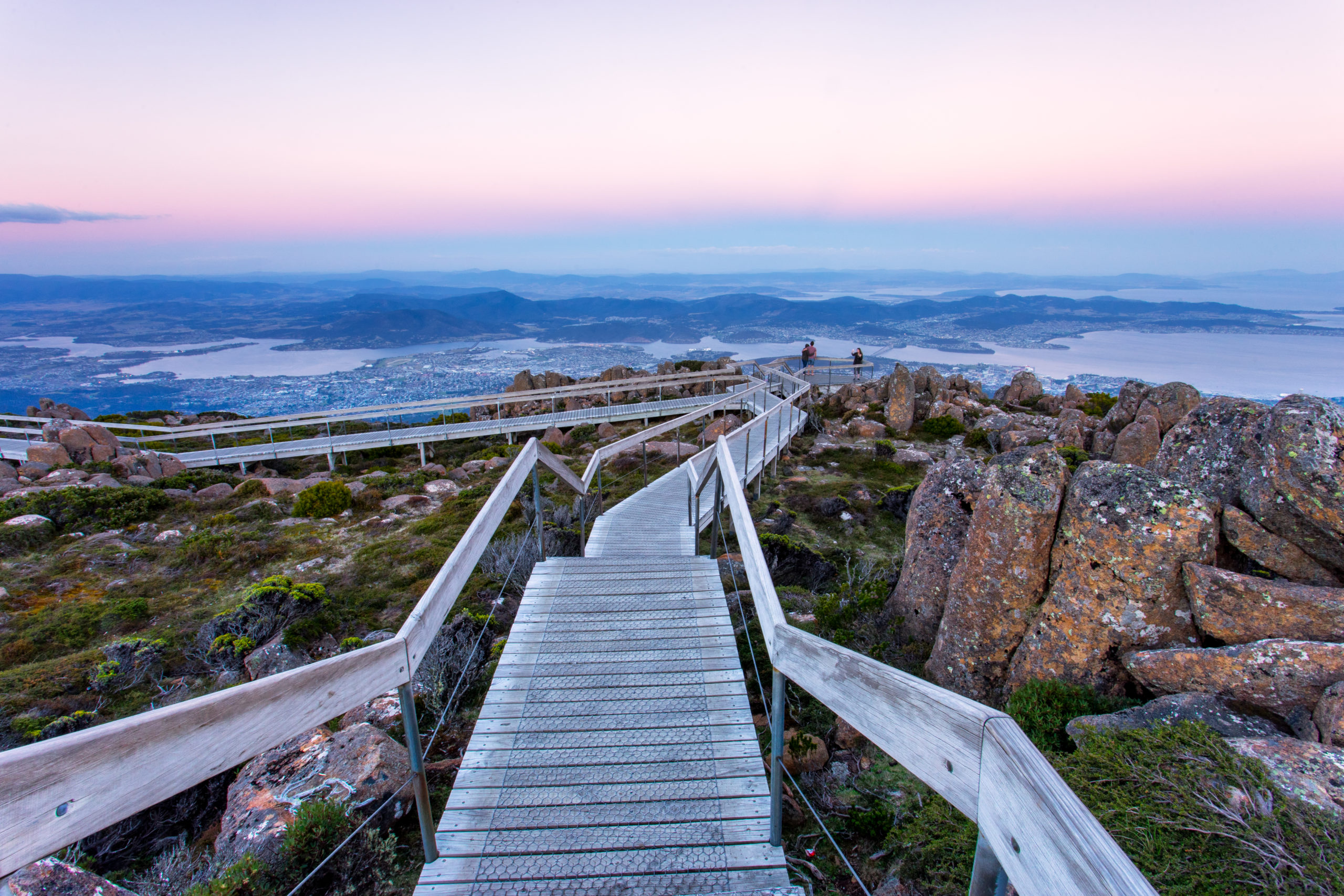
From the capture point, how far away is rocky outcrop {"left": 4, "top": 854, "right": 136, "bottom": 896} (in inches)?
107

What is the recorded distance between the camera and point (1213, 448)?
478 centimetres

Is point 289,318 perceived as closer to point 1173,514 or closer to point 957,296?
point 957,296

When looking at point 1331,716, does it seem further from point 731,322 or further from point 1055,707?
point 731,322

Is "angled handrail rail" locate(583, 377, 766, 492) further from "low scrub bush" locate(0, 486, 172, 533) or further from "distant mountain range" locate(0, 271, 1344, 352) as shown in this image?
"distant mountain range" locate(0, 271, 1344, 352)

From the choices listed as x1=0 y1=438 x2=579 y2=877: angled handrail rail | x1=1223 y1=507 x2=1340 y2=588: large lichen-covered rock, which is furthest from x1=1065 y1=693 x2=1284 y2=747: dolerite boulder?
x1=0 y1=438 x2=579 y2=877: angled handrail rail

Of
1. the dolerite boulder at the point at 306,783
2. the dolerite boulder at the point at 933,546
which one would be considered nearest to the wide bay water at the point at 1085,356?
the dolerite boulder at the point at 933,546

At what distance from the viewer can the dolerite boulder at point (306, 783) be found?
3359mm

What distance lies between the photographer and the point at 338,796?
360 centimetres

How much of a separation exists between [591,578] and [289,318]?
223m

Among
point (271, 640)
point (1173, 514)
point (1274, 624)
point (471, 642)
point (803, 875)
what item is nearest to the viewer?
point (803, 875)

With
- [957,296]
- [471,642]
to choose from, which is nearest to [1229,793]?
[471,642]

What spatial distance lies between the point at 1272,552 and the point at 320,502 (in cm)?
1416

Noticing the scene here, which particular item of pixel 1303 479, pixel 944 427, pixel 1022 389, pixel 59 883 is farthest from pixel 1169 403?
pixel 59 883

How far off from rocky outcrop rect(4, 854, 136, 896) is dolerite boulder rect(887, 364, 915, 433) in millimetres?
18283
